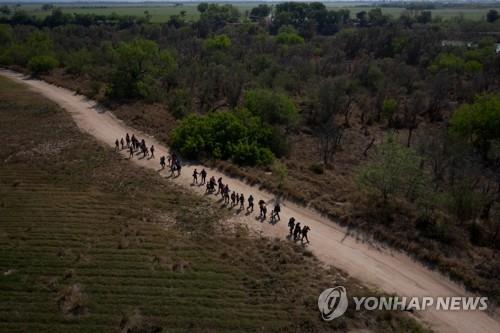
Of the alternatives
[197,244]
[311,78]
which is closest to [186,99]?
[311,78]

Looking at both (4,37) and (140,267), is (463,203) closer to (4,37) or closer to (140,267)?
(140,267)

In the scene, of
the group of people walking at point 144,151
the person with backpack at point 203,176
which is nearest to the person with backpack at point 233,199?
the person with backpack at point 203,176

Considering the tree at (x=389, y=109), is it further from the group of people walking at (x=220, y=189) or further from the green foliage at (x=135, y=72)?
the group of people walking at (x=220, y=189)

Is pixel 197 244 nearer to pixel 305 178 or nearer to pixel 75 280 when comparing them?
pixel 75 280

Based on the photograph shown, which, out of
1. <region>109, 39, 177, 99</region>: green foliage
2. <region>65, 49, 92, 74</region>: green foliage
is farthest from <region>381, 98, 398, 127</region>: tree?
<region>65, 49, 92, 74</region>: green foliage

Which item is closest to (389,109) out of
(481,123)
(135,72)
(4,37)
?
(481,123)

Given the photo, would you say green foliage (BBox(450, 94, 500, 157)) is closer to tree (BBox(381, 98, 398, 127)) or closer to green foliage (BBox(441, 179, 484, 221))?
tree (BBox(381, 98, 398, 127))
